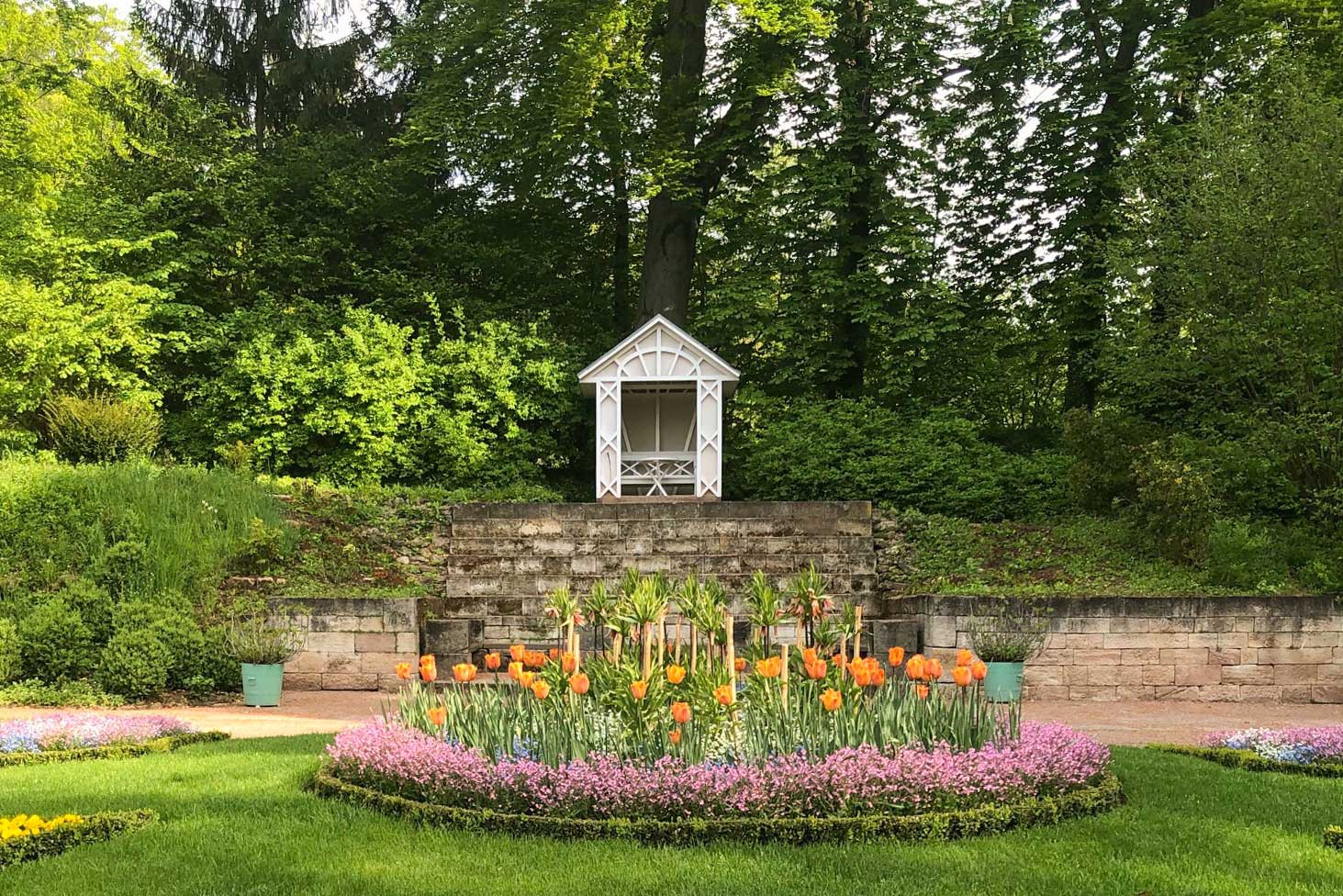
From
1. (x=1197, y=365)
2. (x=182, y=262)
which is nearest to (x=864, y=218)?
(x=1197, y=365)

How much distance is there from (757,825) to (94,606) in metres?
8.25

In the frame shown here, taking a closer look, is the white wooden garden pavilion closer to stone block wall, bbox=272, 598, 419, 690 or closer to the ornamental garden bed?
stone block wall, bbox=272, 598, 419, 690

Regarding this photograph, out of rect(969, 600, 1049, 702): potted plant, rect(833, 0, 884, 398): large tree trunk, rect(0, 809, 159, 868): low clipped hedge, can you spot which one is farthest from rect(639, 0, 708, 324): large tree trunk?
rect(0, 809, 159, 868): low clipped hedge

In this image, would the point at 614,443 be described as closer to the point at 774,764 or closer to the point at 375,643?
the point at 375,643

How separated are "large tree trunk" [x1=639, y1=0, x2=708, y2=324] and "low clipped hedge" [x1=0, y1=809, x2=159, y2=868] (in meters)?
16.4

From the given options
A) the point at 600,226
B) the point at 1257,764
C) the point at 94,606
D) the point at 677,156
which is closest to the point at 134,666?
the point at 94,606

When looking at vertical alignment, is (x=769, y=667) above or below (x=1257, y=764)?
above

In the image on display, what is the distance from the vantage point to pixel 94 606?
419 inches

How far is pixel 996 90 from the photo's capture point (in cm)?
2159

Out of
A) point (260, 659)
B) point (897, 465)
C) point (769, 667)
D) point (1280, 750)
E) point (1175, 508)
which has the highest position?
point (897, 465)

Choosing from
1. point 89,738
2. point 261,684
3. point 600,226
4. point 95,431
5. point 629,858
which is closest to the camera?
point 629,858

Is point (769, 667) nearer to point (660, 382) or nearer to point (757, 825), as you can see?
point (757, 825)

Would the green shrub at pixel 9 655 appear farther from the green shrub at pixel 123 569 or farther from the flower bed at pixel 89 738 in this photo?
the flower bed at pixel 89 738

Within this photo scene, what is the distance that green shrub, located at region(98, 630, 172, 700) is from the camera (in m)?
10.0
